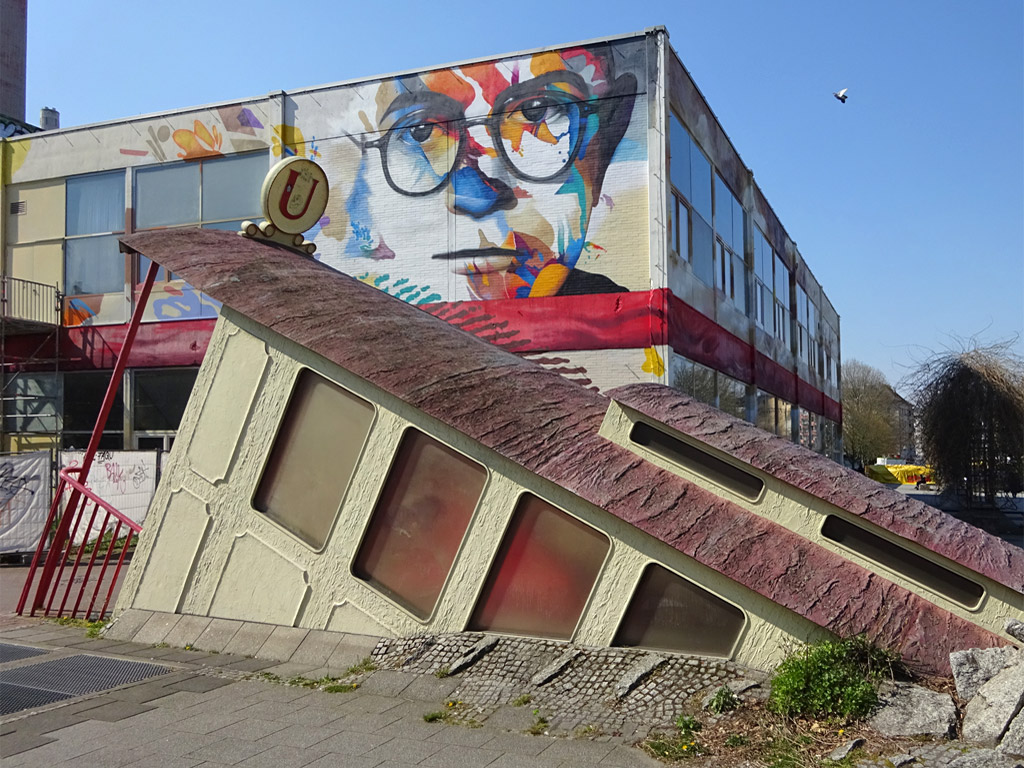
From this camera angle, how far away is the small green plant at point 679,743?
4.29 metres

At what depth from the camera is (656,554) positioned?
533 centimetres

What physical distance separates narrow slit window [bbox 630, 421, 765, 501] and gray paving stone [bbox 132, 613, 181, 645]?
13.5ft

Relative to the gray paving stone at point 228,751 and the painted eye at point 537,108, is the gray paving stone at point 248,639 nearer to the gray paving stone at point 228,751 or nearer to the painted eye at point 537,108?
the gray paving stone at point 228,751

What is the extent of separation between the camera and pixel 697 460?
18.6 feet

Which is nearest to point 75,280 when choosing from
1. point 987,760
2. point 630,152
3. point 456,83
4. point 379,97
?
point 379,97

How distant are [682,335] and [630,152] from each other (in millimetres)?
3404

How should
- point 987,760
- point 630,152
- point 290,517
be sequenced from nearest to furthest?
point 987,760
point 290,517
point 630,152

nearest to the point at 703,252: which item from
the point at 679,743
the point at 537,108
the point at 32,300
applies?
the point at 537,108

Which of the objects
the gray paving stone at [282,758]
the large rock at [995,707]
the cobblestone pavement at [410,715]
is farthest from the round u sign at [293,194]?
the large rock at [995,707]

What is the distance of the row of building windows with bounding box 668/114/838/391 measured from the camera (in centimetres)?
1598

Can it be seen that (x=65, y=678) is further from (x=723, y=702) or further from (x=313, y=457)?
(x=723, y=702)

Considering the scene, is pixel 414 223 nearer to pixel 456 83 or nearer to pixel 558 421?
pixel 456 83

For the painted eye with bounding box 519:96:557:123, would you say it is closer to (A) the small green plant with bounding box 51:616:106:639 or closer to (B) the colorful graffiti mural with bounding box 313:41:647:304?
(B) the colorful graffiti mural with bounding box 313:41:647:304

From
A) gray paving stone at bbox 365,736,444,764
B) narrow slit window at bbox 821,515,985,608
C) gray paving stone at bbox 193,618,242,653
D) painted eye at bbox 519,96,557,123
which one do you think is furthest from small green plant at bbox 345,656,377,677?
painted eye at bbox 519,96,557,123
